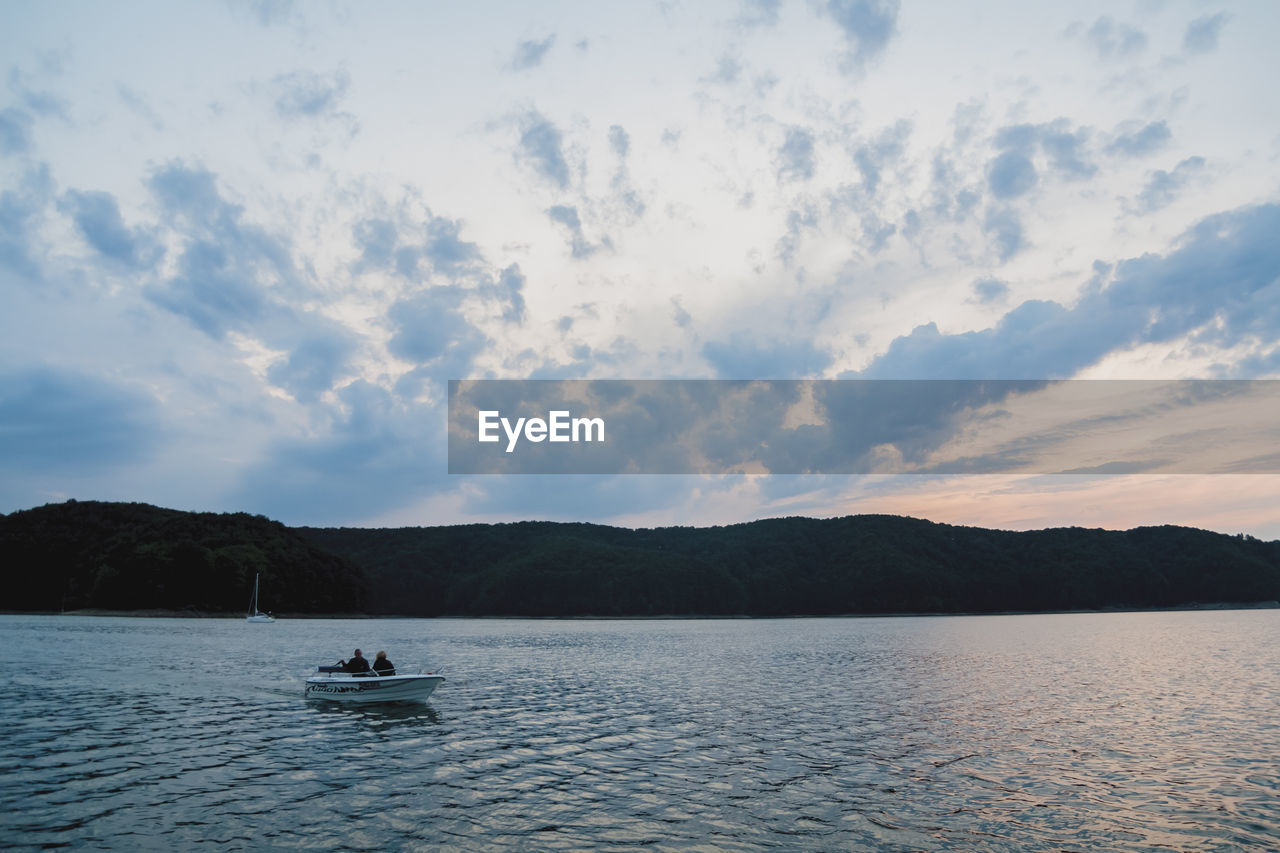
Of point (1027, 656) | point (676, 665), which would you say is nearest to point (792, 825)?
point (676, 665)

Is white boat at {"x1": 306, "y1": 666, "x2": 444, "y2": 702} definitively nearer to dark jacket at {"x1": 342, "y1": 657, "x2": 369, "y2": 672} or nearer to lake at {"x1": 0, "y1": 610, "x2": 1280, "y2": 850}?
dark jacket at {"x1": 342, "y1": 657, "x2": 369, "y2": 672}

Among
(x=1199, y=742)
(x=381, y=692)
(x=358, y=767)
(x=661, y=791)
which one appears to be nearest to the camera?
(x=661, y=791)

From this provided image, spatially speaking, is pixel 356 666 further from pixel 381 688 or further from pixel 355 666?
pixel 381 688

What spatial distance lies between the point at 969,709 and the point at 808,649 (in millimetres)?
61991

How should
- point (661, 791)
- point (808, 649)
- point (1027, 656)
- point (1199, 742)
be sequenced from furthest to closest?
1. point (808, 649)
2. point (1027, 656)
3. point (1199, 742)
4. point (661, 791)

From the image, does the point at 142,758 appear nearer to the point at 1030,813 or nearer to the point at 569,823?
the point at 569,823

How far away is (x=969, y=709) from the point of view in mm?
47062

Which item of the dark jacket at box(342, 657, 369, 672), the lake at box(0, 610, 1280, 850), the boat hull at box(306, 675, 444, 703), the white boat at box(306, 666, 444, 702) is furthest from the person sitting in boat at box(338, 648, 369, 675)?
the lake at box(0, 610, 1280, 850)

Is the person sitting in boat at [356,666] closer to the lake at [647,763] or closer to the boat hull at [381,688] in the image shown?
the boat hull at [381,688]

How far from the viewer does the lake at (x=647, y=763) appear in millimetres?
21516

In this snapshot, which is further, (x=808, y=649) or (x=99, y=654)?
(x=808, y=649)

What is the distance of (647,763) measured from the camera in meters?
30.7

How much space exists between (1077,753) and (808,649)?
2997 inches

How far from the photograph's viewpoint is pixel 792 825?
72.8 ft
